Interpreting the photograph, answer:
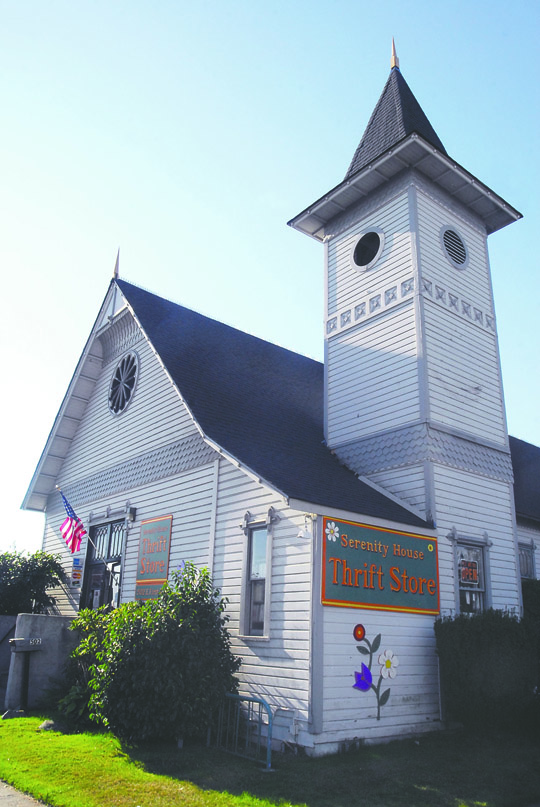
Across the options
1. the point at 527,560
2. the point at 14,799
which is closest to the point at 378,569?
the point at 14,799

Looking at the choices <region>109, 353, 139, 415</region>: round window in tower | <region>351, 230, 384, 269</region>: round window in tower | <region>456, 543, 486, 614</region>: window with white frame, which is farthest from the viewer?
<region>109, 353, 139, 415</region>: round window in tower

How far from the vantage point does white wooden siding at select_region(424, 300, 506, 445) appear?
1426cm

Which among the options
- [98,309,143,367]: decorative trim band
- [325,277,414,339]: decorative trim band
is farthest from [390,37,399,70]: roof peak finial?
[98,309,143,367]: decorative trim band

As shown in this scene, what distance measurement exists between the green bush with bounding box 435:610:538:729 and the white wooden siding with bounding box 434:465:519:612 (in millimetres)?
1062

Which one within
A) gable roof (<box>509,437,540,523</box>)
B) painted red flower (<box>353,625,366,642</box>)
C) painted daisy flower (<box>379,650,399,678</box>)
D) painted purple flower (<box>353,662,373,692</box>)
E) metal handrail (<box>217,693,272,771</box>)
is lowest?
metal handrail (<box>217,693,272,771</box>)

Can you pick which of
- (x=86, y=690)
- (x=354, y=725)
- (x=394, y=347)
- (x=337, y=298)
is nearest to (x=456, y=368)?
(x=394, y=347)

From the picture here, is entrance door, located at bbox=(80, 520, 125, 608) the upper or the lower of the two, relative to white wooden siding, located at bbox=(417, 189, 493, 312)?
lower

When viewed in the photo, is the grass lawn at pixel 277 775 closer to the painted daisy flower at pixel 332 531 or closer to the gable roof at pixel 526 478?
the painted daisy flower at pixel 332 531

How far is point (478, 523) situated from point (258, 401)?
5935 mm

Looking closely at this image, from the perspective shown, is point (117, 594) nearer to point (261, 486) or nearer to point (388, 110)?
point (261, 486)

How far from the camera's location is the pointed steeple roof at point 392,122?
17438 mm

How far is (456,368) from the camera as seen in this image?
14922mm

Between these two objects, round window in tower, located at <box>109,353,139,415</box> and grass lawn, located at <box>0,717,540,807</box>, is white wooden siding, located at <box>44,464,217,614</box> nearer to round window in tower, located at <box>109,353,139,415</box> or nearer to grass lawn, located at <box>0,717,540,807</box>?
round window in tower, located at <box>109,353,139,415</box>

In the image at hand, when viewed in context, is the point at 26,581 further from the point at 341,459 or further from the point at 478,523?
the point at 478,523
